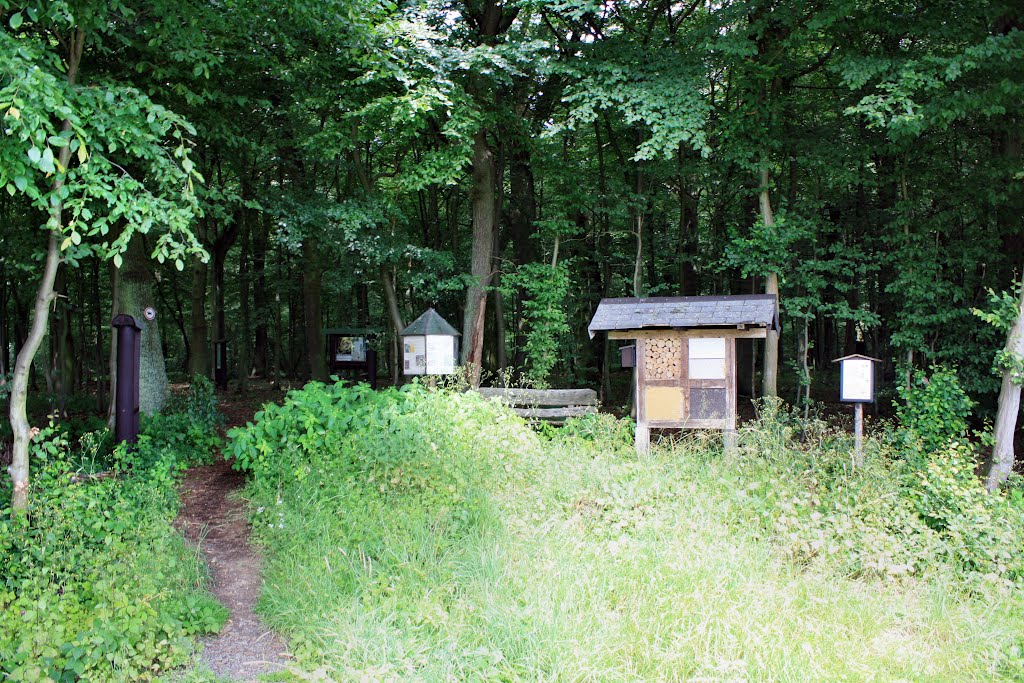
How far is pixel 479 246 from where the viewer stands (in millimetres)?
13555

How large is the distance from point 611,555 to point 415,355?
5943 mm

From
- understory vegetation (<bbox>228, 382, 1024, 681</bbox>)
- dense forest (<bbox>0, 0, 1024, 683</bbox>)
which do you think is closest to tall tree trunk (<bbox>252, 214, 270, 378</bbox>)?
dense forest (<bbox>0, 0, 1024, 683</bbox>)

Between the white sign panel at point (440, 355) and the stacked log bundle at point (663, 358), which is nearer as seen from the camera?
the stacked log bundle at point (663, 358)

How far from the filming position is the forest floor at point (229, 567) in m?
4.31

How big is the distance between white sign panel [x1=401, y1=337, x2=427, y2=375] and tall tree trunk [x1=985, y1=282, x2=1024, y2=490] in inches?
300

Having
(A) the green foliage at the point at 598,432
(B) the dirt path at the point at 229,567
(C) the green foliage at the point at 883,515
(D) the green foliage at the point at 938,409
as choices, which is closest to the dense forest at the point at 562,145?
(D) the green foliage at the point at 938,409

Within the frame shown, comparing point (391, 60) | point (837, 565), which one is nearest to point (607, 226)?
point (391, 60)

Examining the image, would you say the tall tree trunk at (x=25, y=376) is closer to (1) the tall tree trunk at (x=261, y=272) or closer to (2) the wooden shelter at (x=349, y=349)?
(2) the wooden shelter at (x=349, y=349)

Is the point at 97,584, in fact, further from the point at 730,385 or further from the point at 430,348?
the point at 730,385

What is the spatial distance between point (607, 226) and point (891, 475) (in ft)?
37.4

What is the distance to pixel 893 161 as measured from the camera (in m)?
13.9

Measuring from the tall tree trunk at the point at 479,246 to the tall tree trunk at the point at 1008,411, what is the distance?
7.95m

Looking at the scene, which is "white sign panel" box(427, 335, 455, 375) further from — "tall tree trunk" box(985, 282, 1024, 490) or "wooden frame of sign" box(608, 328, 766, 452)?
"tall tree trunk" box(985, 282, 1024, 490)

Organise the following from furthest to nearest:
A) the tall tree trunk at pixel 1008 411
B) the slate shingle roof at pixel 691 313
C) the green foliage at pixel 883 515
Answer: the slate shingle roof at pixel 691 313 < the tall tree trunk at pixel 1008 411 < the green foliage at pixel 883 515
